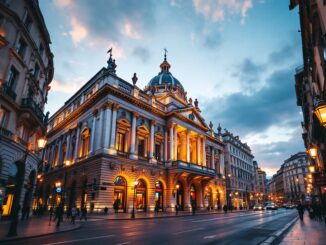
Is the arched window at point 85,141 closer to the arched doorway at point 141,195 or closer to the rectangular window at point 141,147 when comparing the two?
the rectangular window at point 141,147

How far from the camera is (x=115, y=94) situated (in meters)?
33.7

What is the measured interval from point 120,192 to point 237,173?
171ft

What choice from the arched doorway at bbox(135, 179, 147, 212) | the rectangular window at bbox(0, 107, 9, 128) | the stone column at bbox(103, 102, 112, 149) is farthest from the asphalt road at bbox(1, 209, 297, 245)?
the arched doorway at bbox(135, 179, 147, 212)

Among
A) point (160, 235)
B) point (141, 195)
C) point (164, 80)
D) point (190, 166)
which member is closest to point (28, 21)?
point (160, 235)

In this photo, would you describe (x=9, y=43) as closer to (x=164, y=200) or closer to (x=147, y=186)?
(x=147, y=186)

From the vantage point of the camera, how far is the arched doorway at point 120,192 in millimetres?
31138

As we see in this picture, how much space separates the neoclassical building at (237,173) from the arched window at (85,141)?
38.3 meters

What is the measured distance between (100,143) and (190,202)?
70.2ft

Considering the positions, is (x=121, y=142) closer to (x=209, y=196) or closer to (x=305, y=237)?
(x=209, y=196)

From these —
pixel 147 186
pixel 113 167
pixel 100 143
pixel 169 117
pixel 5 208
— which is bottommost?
pixel 5 208

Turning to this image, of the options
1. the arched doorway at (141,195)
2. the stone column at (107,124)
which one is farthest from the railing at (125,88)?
the arched doorway at (141,195)

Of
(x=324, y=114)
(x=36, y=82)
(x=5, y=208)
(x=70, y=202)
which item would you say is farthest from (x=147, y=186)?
(x=324, y=114)

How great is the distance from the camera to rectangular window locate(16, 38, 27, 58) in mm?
20822

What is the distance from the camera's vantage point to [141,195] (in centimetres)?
3481
